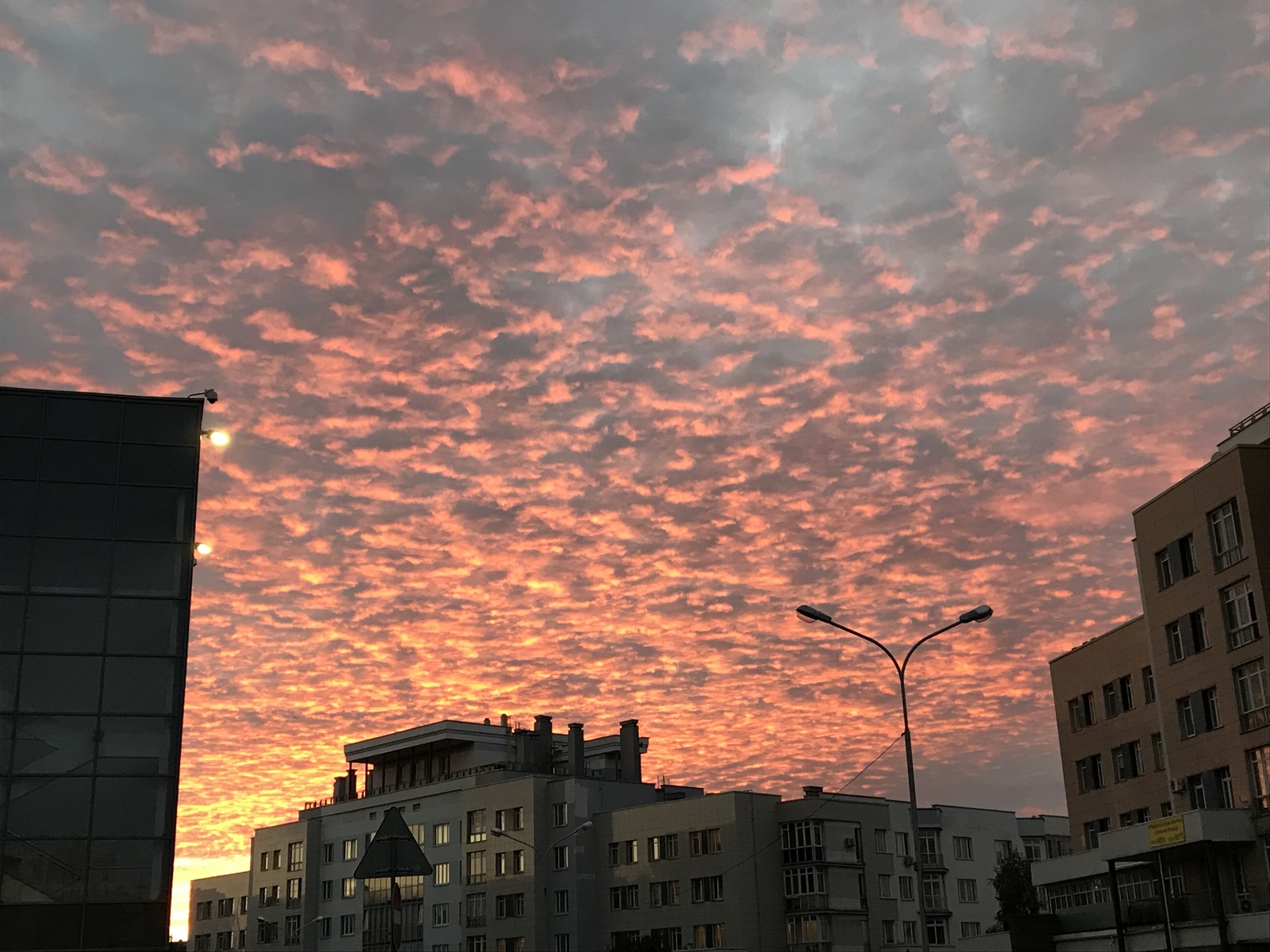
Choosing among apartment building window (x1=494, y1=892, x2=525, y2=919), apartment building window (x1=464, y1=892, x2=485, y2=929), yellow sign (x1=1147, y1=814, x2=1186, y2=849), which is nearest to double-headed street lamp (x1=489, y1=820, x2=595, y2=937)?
apartment building window (x1=494, y1=892, x2=525, y2=919)

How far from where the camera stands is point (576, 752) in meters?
109

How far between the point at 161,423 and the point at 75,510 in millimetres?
3149

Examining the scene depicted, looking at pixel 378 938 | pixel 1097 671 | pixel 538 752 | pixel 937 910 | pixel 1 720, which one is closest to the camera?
pixel 1 720

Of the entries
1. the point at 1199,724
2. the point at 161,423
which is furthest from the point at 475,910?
the point at 161,423

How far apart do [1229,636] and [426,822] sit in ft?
248

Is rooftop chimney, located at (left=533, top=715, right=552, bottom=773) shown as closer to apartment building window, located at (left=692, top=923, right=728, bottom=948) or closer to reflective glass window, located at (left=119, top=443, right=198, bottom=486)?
apartment building window, located at (left=692, top=923, right=728, bottom=948)

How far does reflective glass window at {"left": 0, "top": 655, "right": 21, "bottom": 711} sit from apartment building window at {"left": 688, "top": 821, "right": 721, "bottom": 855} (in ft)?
216

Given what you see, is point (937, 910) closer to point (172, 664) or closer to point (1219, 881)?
point (1219, 881)

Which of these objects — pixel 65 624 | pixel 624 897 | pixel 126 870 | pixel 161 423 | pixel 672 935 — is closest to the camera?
pixel 126 870

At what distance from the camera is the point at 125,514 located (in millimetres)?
34469

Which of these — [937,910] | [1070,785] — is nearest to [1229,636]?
[1070,785]

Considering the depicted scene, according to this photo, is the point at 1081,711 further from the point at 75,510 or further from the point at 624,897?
the point at 75,510

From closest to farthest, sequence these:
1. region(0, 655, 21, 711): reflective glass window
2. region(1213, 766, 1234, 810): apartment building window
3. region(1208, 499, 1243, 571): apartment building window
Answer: region(0, 655, 21, 711): reflective glass window, region(1208, 499, 1243, 571): apartment building window, region(1213, 766, 1234, 810): apartment building window

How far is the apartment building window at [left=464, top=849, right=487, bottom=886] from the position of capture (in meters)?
103
